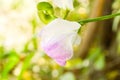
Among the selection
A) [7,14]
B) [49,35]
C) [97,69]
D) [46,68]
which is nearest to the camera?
[49,35]

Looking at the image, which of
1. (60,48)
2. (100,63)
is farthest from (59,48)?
(100,63)

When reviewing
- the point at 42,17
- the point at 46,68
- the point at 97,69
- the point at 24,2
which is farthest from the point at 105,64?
the point at 42,17

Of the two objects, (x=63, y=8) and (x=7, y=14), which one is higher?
(x=63, y=8)

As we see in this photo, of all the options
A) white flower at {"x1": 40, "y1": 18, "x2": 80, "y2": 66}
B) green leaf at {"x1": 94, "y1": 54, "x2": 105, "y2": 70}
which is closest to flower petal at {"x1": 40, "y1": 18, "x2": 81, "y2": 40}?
white flower at {"x1": 40, "y1": 18, "x2": 80, "y2": 66}

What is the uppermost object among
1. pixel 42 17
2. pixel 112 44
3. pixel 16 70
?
pixel 42 17

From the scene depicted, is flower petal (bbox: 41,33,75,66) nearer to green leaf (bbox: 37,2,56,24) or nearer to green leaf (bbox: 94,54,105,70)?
green leaf (bbox: 37,2,56,24)

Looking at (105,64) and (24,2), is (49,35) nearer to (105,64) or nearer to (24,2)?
(105,64)

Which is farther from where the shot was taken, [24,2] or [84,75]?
[24,2]

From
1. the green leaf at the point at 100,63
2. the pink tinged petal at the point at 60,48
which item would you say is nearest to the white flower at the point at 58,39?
the pink tinged petal at the point at 60,48

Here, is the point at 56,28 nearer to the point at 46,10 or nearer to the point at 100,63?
the point at 46,10
